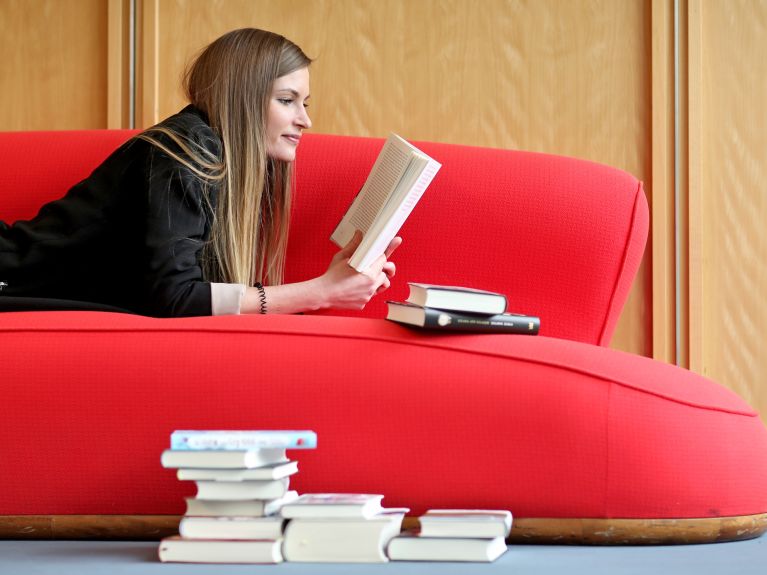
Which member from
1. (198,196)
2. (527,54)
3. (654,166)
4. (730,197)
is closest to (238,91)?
(198,196)

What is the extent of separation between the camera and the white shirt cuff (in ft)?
4.88

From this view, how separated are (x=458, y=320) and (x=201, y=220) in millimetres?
507

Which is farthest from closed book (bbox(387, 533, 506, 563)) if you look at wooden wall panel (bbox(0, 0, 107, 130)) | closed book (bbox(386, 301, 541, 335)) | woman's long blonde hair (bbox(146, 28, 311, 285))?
wooden wall panel (bbox(0, 0, 107, 130))

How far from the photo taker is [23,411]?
1226 millimetres

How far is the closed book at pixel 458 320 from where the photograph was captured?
1234 mm

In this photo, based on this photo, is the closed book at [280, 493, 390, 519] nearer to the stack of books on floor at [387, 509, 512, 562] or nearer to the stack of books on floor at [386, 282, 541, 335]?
the stack of books on floor at [387, 509, 512, 562]

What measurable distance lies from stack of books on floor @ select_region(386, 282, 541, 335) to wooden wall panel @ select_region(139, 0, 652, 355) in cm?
91

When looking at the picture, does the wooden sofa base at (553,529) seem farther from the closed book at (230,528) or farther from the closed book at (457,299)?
the closed book at (457,299)

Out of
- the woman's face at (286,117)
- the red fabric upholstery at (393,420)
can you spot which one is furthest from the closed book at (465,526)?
the woman's face at (286,117)

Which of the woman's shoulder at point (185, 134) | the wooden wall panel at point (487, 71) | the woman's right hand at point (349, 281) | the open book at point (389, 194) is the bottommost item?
the woman's right hand at point (349, 281)

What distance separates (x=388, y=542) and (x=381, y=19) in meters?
1.37

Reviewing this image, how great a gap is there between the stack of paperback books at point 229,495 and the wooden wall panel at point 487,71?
119cm

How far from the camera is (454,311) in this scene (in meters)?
1.26

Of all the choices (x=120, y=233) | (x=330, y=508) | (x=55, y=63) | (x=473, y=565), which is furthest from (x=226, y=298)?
(x=55, y=63)
